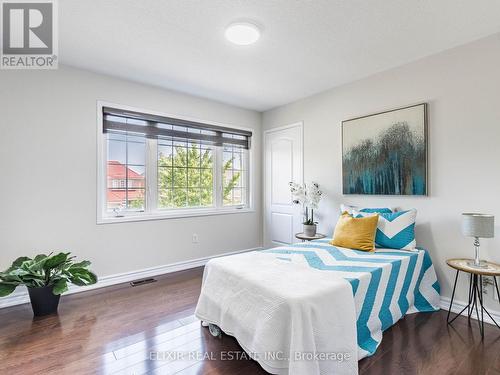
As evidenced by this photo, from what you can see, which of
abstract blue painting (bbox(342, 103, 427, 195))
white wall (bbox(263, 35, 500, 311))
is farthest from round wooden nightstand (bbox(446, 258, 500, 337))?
abstract blue painting (bbox(342, 103, 427, 195))

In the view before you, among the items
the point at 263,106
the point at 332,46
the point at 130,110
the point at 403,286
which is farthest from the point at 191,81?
the point at 403,286

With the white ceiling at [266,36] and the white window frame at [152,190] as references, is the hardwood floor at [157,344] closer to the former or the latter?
the white window frame at [152,190]

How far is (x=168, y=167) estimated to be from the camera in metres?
3.58

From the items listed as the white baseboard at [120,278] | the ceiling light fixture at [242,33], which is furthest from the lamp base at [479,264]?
the white baseboard at [120,278]

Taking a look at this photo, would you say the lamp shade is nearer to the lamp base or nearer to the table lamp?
the table lamp

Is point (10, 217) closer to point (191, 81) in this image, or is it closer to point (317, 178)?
point (191, 81)

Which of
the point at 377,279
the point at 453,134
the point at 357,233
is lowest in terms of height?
the point at 377,279

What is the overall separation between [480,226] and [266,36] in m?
2.30

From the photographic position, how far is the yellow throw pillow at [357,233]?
97.5 inches

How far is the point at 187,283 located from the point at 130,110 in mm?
2223

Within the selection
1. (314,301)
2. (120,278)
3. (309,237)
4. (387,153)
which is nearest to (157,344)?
(314,301)

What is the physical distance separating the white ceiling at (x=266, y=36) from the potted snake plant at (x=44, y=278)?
6.58ft

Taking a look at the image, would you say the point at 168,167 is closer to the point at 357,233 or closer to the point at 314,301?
the point at 357,233

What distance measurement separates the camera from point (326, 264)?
6.82 feet
